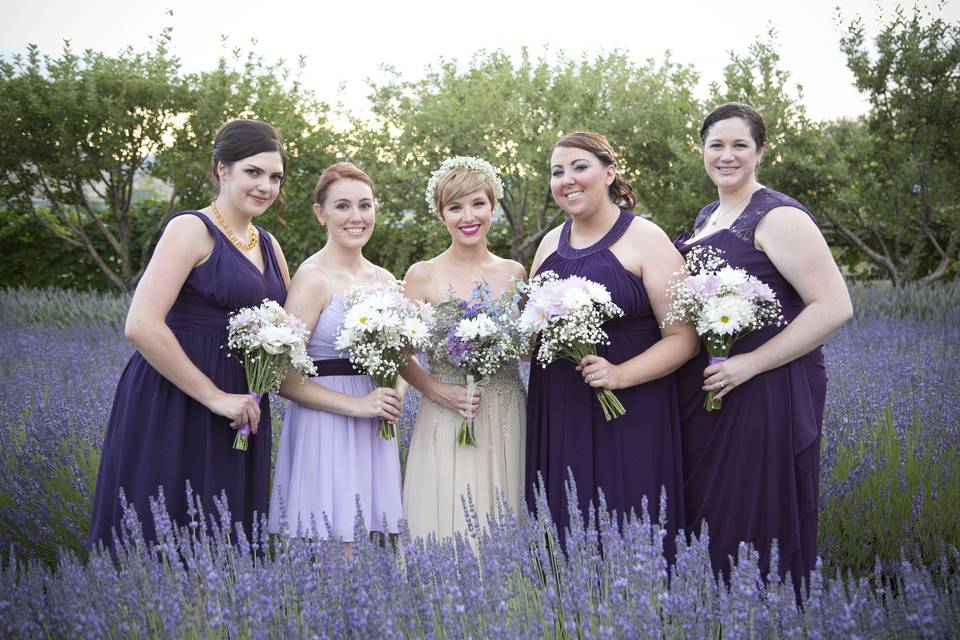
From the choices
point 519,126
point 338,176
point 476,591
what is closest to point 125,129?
point 519,126

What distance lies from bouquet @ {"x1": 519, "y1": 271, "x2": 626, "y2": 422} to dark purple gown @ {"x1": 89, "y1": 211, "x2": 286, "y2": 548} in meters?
1.18

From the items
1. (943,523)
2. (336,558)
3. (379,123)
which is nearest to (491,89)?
(379,123)

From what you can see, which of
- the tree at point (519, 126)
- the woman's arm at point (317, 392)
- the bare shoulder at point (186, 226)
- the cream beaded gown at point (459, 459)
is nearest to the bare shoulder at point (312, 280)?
the woman's arm at point (317, 392)

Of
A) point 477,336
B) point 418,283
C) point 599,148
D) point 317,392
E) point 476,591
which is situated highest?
point 599,148

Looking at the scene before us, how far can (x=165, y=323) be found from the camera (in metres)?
3.41

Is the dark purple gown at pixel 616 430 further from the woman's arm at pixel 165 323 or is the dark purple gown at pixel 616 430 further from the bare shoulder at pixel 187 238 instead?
the bare shoulder at pixel 187 238

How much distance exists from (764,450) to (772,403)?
0.20 meters

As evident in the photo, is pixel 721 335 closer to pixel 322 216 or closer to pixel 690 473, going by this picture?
pixel 690 473

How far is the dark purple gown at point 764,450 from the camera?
137 inches

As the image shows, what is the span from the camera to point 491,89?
12617 millimetres

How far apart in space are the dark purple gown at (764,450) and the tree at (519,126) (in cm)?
876

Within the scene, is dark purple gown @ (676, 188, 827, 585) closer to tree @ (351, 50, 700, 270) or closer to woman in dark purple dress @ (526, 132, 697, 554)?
woman in dark purple dress @ (526, 132, 697, 554)

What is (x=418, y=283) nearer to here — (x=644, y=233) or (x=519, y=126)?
(x=644, y=233)

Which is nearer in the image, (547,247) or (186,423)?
(186,423)
